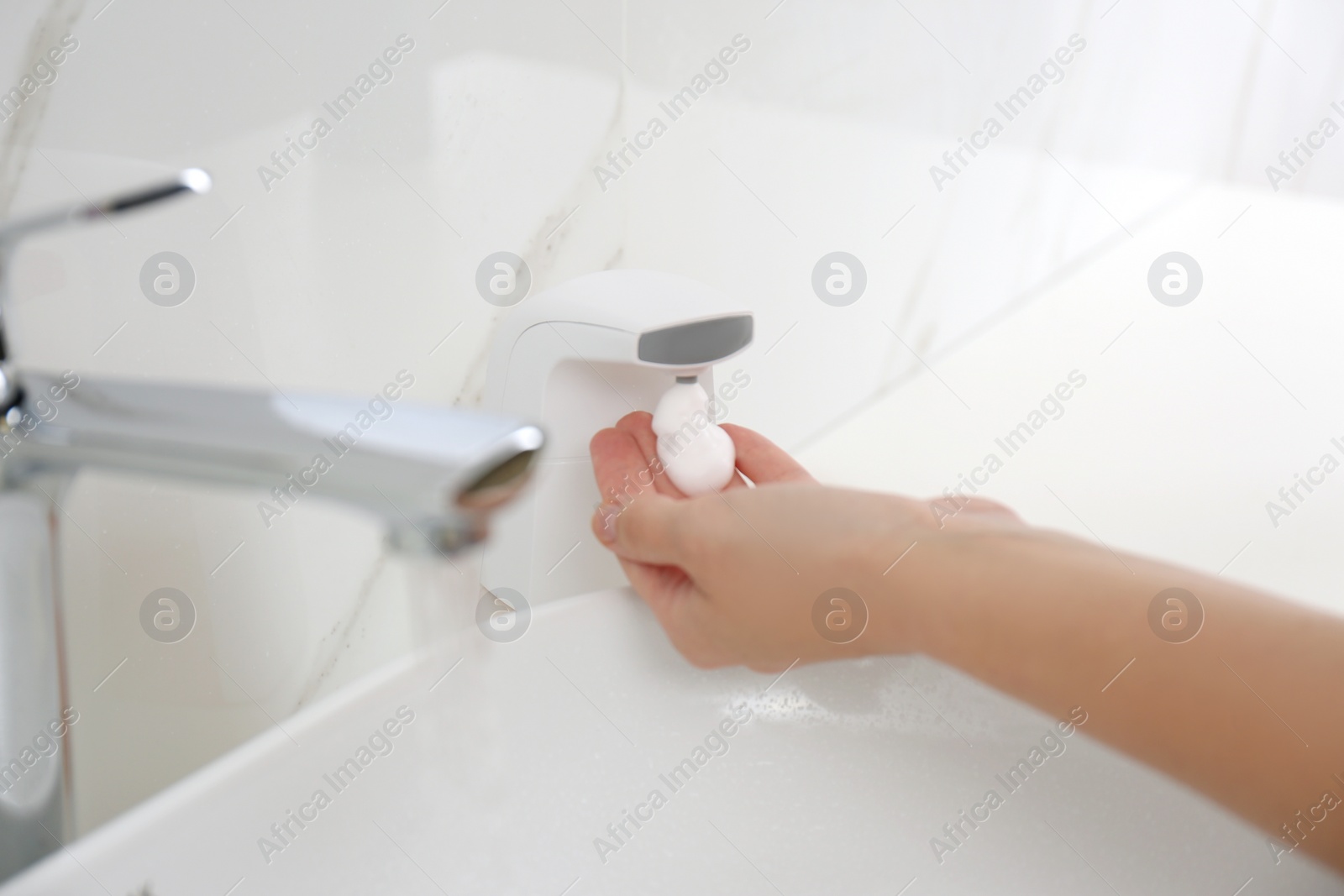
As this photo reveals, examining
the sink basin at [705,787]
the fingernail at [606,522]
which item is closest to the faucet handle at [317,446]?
the sink basin at [705,787]

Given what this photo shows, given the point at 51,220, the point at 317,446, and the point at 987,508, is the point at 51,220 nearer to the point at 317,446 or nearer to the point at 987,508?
the point at 317,446

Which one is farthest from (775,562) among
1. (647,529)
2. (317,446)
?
(317,446)

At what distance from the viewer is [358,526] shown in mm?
583

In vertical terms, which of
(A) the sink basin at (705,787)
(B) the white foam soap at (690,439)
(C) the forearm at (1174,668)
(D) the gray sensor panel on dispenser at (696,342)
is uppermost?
(C) the forearm at (1174,668)

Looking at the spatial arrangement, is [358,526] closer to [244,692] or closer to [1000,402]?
[244,692]

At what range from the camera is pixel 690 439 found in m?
0.47

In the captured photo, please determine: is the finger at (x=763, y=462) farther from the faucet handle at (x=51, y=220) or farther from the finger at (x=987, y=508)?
the faucet handle at (x=51, y=220)

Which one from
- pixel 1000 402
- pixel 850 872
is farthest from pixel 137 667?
pixel 1000 402

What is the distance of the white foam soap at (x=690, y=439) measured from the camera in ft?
1.51

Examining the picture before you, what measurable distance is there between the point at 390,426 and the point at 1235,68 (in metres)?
1.11

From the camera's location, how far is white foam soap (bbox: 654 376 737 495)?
46 centimetres

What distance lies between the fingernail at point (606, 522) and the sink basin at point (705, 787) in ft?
0.15

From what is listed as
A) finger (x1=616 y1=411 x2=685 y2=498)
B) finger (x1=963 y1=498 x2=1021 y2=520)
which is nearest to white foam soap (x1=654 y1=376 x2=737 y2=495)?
finger (x1=616 y1=411 x2=685 y2=498)

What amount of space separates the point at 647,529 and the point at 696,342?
9cm
